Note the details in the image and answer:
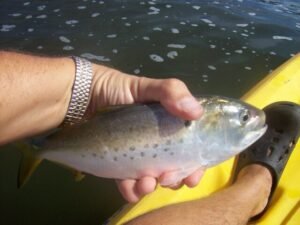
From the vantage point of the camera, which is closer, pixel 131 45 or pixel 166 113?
pixel 166 113

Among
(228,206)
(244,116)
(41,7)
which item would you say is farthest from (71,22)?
(244,116)

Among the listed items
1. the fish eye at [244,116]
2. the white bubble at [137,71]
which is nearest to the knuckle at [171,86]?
the fish eye at [244,116]

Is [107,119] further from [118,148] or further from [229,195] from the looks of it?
[229,195]

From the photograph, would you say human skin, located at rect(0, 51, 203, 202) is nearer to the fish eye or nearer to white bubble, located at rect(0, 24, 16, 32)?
the fish eye

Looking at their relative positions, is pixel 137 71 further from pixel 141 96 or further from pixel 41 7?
pixel 141 96

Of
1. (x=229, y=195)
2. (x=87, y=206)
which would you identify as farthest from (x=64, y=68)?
(x=87, y=206)

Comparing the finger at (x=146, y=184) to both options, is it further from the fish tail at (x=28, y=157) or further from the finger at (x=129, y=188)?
the fish tail at (x=28, y=157)
